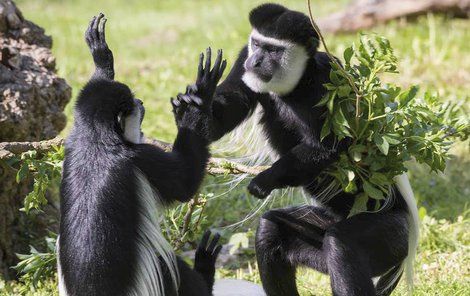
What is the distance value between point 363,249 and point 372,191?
239 millimetres

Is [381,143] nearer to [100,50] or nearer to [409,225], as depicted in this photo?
[409,225]

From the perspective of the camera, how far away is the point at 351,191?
329 cm

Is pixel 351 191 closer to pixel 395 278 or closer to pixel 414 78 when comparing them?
pixel 395 278

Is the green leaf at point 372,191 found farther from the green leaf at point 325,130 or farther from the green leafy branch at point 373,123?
the green leaf at point 325,130

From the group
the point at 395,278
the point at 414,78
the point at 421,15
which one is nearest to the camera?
the point at 395,278

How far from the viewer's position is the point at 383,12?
7852 millimetres

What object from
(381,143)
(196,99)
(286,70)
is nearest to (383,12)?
(286,70)

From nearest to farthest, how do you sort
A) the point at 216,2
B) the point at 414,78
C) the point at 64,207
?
1. the point at 64,207
2. the point at 414,78
3. the point at 216,2

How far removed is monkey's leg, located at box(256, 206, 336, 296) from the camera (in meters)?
3.41

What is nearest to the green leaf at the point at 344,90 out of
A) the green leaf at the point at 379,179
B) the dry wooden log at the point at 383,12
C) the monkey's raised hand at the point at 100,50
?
the green leaf at the point at 379,179

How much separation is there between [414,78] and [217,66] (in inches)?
152

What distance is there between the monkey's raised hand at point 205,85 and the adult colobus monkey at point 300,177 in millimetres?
11

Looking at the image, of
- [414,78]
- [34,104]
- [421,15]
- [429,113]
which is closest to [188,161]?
[429,113]

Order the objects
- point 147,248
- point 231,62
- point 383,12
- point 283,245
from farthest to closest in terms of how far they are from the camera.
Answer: point 383,12, point 231,62, point 283,245, point 147,248
